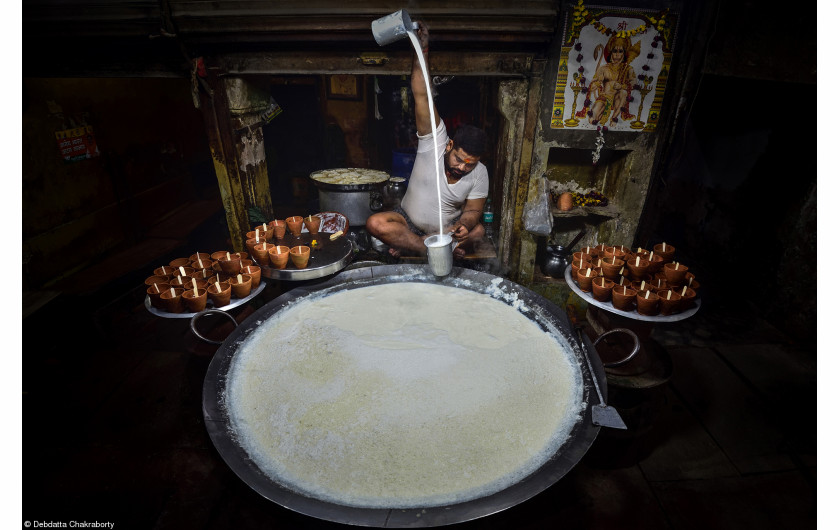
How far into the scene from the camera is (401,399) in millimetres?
2352

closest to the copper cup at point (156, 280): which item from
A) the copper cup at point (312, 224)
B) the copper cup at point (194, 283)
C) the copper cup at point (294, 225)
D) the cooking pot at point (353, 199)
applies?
the copper cup at point (194, 283)

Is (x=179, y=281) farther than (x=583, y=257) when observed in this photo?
No

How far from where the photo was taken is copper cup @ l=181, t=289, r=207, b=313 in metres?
3.06

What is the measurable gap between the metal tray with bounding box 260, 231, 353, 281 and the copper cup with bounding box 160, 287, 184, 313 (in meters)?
0.69

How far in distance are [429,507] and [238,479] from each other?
1.26m

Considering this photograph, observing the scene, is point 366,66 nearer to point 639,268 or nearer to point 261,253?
point 261,253

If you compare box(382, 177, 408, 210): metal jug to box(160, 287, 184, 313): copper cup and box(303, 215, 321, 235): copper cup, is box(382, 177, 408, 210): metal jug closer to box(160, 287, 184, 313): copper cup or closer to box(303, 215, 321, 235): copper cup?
box(303, 215, 321, 235): copper cup

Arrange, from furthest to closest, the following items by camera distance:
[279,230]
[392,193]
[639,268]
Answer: [392,193] < [279,230] < [639,268]

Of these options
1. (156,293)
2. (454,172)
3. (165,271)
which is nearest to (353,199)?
(454,172)

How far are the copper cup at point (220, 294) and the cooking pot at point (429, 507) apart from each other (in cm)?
37

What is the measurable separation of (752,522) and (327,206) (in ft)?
16.5

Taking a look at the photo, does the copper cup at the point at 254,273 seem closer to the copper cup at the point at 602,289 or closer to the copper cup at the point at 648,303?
the copper cup at the point at 602,289

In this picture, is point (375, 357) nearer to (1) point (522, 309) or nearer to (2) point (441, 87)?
(1) point (522, 309)

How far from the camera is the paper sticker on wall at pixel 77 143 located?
201 inches
